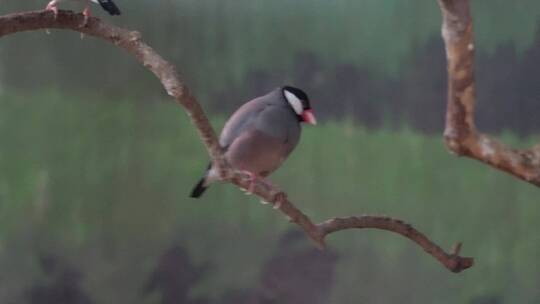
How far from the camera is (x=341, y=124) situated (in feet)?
8.96

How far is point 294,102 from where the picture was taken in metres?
2.17

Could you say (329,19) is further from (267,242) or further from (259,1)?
(267,242)

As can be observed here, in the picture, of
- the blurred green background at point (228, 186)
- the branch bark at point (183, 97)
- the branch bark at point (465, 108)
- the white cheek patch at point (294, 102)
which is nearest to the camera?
the branch bark at point (465, 108)

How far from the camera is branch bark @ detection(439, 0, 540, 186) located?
1138 mm

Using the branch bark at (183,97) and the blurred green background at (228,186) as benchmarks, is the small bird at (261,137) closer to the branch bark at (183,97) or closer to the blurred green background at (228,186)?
the branch bark at (183,97)

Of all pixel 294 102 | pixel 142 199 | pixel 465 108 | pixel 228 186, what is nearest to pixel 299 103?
pixel 294 102

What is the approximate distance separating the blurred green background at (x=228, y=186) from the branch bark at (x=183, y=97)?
961mm

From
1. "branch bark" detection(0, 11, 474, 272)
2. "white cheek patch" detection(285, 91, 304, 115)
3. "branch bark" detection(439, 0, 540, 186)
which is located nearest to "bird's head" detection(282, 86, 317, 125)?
"white cheek patch" detection(285, 91, 304, 115)

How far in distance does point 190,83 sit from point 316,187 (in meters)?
0.55

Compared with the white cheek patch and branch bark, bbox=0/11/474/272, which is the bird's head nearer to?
the white cheek patch

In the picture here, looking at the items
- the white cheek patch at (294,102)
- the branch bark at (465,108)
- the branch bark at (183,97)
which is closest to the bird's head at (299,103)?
the white cheek patch at (294,102)

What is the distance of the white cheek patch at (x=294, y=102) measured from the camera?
84.7 inches

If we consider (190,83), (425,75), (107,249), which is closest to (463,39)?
(425,75)

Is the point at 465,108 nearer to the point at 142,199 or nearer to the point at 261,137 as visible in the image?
the point at 261,137
